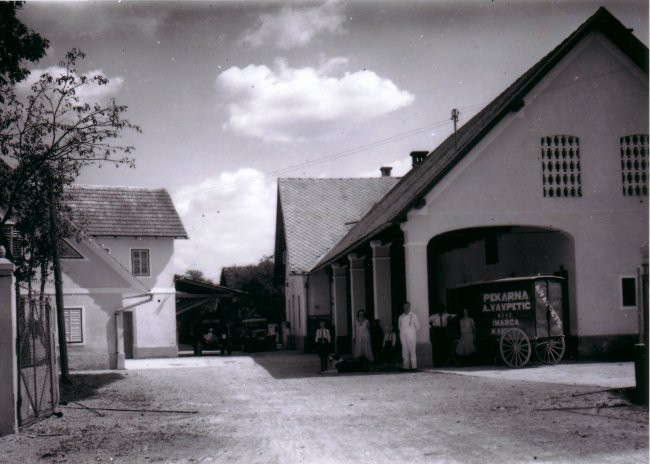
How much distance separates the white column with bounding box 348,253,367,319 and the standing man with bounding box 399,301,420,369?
8.61 m

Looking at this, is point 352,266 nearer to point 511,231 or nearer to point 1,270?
point 511,231

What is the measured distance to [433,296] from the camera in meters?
29.8

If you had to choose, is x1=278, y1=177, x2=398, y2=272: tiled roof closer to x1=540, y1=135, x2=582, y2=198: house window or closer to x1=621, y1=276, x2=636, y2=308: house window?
x1=540, y1=135, x2=582, y2=198: house window

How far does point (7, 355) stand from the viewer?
35.0 feet

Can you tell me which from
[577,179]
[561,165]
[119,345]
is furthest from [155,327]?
[577,179]

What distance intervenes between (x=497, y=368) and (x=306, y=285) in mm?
18101

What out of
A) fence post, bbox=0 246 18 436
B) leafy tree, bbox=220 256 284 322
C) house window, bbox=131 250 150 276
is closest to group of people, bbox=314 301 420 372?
fence post, bbox=0 246 18 436

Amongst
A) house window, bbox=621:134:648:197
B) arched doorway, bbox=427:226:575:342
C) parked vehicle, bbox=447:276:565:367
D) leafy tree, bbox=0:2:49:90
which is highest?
leafy tree, bbox=0:2:49:90

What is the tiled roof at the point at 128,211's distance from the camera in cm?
3719

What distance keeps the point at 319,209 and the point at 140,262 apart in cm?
915

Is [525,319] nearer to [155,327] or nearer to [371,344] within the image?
[371,344]

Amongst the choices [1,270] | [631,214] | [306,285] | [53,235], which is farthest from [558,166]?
[306,285]

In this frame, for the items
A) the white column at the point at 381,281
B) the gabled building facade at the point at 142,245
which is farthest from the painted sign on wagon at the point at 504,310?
the gabled building facade at the point at 142,245

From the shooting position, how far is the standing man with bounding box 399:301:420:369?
19609 mm
